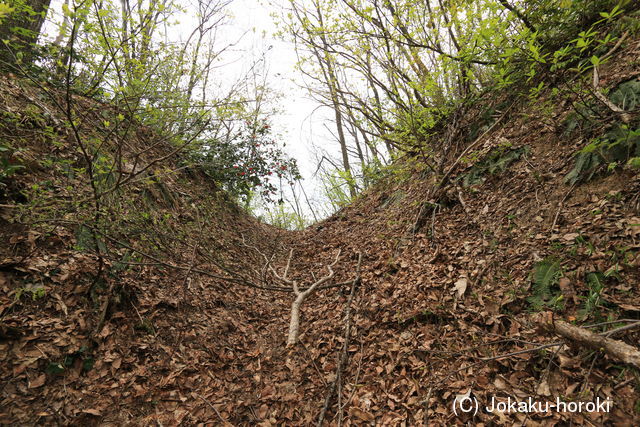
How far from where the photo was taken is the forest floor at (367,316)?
7.54 feet

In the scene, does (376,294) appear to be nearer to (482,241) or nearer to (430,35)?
(482,241)

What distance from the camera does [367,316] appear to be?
3.79 meters

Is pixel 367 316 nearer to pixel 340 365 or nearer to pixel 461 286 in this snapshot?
pixel 340 365

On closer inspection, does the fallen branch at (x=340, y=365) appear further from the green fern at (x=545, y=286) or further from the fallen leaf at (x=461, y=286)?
the green fern at (x=545, y=286)

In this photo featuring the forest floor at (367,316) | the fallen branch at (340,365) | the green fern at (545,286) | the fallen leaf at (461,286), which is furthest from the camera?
the fallen leaf at (461,286)

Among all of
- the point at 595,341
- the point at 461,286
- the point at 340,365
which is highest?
the point at 461,286

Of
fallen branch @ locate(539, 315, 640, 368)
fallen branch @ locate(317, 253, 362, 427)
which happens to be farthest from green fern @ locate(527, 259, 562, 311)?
fallen branch @ locate(317, 253, 362, 427)

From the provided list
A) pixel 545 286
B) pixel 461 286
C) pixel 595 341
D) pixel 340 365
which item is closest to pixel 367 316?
pixel 340 365

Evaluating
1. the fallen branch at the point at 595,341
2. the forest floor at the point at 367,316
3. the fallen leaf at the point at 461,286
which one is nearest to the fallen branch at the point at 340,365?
the forest floor at the point at 367,316

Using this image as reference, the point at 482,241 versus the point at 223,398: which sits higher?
the point at 482,241

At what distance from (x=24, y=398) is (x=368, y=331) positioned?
3.40 m

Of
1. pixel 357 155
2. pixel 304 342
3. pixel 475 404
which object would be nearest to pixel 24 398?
pixel 304 342

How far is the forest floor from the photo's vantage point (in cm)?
230

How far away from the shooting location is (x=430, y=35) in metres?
5.47
